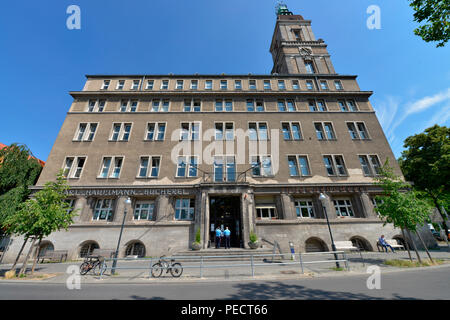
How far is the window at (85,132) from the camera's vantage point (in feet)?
69.0

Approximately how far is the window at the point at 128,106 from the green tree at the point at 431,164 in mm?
36625

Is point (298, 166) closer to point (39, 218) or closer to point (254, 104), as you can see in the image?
point (254, 104)

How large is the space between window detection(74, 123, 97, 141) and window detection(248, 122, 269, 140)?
62.4 feet

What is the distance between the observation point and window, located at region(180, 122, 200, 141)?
21203mm

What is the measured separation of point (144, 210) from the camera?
1789 centimetres

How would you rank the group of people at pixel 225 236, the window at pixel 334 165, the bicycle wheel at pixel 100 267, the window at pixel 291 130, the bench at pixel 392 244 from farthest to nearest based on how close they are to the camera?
the window at pixel 291 130
the window at pixel 334 165
the bench at pixel 392 244
the group of people at pixel 225 236
the bicycle wheel at pixel 100 267

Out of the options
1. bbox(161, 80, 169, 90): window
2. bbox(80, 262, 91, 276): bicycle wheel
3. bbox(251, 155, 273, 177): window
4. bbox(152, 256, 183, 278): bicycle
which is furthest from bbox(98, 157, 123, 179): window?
bbox(251, 155, 273, 177): window

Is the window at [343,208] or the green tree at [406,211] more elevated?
the window at [343,208]

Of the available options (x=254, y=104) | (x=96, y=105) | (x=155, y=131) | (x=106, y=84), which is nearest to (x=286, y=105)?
(x=254, y=104)

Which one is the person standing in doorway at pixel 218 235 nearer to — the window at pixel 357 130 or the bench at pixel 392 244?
the bench at pixel 392 244

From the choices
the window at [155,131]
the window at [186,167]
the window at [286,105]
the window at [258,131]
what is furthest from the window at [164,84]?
the window at [286,105]

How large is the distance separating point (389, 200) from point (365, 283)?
7.98 m

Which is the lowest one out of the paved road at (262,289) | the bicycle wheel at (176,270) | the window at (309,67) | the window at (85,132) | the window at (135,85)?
the paved road at (262,289)

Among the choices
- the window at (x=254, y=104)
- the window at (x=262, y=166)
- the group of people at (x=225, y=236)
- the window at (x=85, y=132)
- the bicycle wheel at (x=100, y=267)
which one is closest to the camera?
the bicycle wheel at (x=100, y=267)
